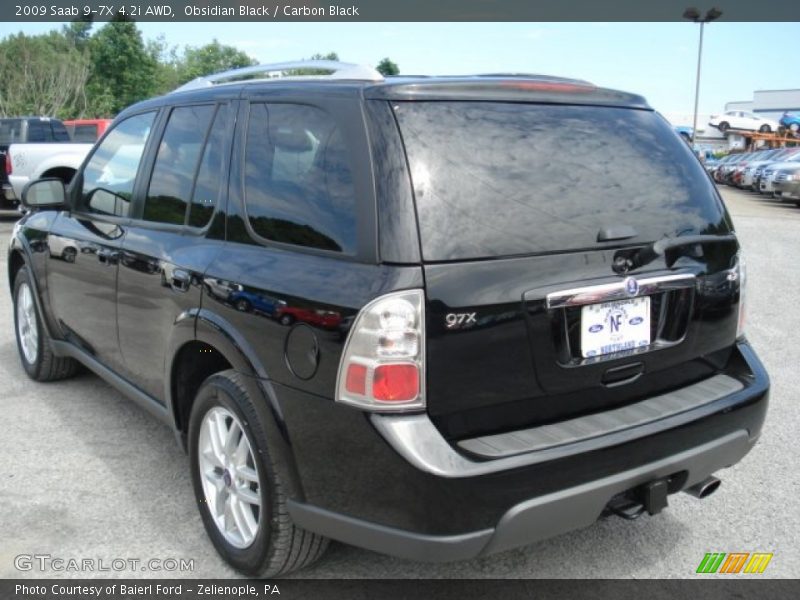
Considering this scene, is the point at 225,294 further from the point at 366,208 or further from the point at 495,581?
the point at 495,581

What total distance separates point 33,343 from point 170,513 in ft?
7.53

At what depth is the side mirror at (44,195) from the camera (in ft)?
14.6

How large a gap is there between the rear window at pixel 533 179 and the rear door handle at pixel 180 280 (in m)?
1.14

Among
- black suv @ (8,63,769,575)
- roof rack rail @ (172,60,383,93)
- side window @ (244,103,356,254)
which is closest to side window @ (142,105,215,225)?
black suv @ (8,63,769,575)

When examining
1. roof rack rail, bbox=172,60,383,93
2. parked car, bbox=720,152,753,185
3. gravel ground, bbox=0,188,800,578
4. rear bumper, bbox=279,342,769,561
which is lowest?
parked car, bbox=720,152,753,185

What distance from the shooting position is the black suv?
231 centimetres

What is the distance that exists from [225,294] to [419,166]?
0.90 m

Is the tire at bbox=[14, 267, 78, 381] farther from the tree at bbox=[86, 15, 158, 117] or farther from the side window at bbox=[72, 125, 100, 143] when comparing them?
the tree at bbox=[86, 15, 158, 117]

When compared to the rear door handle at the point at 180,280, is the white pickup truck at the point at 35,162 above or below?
below

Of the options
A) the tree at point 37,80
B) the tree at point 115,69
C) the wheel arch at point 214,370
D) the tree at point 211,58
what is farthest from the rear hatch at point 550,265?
the tree at point 211,58

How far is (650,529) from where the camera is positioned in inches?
131

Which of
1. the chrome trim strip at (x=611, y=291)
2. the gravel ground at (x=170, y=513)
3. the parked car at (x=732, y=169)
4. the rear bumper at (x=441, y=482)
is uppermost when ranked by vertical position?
the chrome trim strip at (x=611, y=291)

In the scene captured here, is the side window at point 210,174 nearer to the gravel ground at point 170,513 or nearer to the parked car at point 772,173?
the gravel ground at point 170,513

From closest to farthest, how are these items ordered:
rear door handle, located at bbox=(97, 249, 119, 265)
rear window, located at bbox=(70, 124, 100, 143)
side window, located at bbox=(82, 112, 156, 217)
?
rear door handle, located at bbox=(97, 249, 119, 265) → side window, located at bbox=(82, 112, 156, 217) → rear window, located at bbox=(70, 124, 100, 143)
